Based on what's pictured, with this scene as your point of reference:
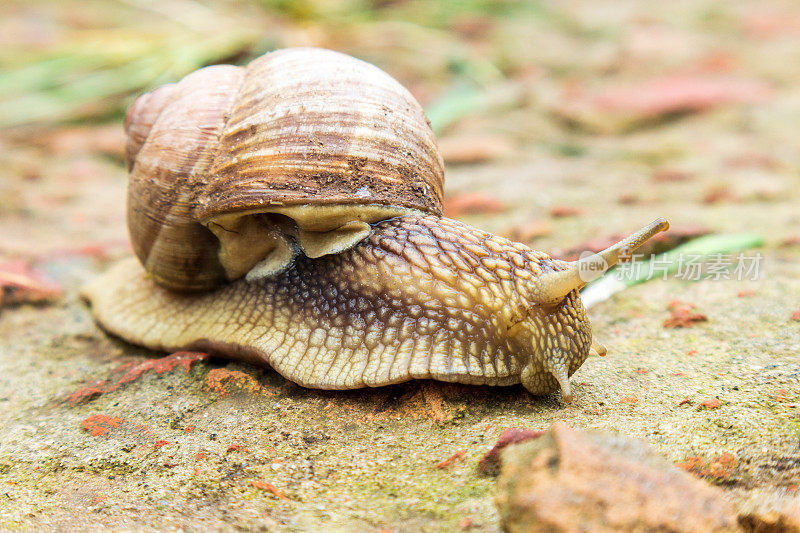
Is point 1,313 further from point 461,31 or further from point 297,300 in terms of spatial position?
point 461,31

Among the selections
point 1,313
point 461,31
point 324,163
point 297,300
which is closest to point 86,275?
point 1,313

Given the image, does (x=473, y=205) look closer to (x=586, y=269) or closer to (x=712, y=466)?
(x=586, y=269)

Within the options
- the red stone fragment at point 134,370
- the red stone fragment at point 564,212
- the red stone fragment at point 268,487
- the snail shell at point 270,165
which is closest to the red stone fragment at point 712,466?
the red stone fragment at point 268,487

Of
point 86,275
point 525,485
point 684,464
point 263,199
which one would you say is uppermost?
point 263,199

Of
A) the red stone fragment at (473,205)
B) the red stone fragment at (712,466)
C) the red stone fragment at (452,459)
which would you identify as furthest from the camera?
the red stone fragment at (473,205)

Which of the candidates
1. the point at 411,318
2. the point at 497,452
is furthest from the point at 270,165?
the point at 497,452

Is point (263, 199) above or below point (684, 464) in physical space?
above

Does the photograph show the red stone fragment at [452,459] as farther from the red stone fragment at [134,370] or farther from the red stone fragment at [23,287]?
the red stone fragment at [23,287]

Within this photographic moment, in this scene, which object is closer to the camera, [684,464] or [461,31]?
[684,464]

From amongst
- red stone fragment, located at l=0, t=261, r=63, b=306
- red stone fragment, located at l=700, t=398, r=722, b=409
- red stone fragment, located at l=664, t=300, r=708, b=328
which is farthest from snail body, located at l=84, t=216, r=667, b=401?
red stone fragment, located at l=0, t=261, r=63, b=306
